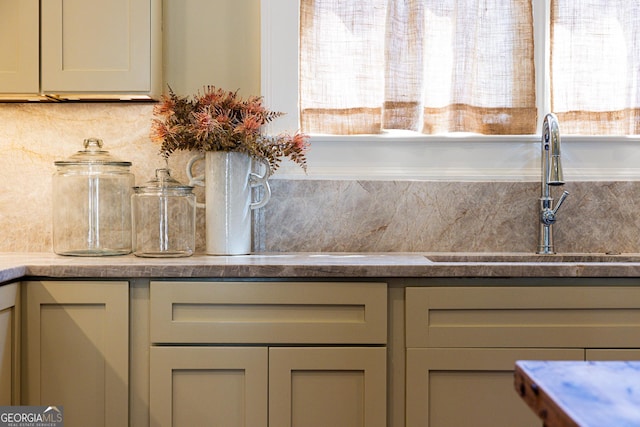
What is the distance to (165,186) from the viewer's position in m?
2.25

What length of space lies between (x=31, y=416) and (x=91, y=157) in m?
0.88

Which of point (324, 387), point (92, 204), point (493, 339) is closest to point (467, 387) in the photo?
point (493, 339)

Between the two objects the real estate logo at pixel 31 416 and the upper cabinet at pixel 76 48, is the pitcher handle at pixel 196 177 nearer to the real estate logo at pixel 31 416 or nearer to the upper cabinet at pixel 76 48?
the upper cabinet at pixel 76 48

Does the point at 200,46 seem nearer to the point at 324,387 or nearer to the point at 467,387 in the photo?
the point at 324,387

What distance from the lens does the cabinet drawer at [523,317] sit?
1859 millimetres

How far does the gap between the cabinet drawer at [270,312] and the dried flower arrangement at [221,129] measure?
52 cm

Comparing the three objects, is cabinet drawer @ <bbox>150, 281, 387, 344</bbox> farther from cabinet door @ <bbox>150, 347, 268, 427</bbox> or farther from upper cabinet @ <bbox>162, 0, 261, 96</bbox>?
upper cabinet @ <bbox>162, 0, 261, 96</bbox>

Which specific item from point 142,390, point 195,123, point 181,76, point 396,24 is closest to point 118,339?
point 142,390

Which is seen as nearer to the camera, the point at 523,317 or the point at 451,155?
the point at 523,317

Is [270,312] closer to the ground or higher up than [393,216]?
closer to the ground

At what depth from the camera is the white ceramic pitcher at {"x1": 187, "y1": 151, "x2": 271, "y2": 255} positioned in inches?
87.6

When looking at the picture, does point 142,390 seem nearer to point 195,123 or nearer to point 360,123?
point 195,123

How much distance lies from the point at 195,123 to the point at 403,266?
86 cm

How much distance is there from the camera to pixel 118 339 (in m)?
1.89
